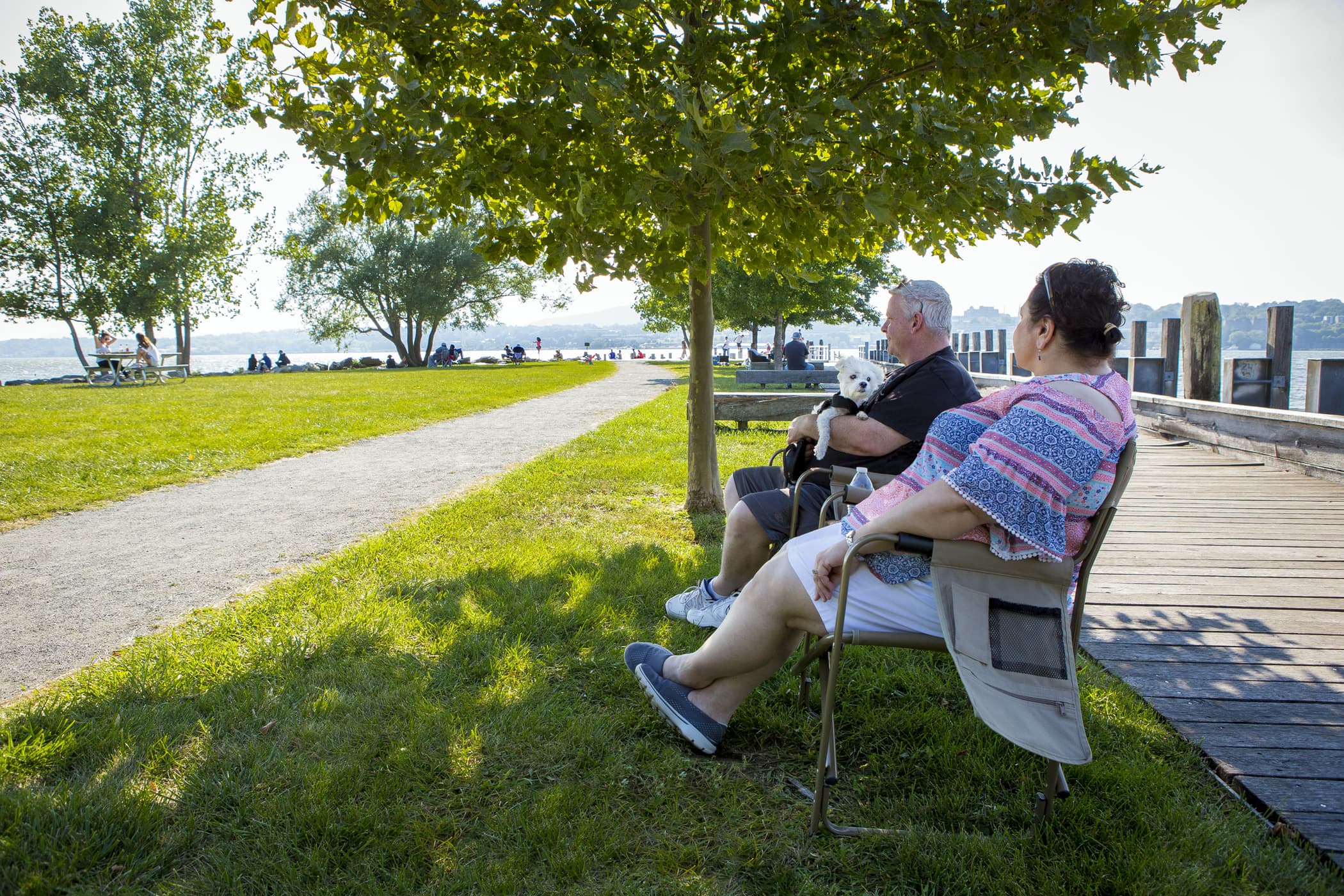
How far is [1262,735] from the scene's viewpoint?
301cm

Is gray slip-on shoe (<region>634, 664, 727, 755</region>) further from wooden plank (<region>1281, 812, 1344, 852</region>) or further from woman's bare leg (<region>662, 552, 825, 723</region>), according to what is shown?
wooden plank (<region>1281, 812, 1344, 852</region>)

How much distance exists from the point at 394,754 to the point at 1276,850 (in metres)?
2.74

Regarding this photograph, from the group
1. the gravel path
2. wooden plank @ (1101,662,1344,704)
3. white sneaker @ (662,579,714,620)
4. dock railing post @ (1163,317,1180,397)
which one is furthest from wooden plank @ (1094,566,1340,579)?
dock railing post @ (1163,317,1180,397)

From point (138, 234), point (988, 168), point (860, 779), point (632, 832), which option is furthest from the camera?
point (138, 234)

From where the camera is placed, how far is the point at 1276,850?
2.33m

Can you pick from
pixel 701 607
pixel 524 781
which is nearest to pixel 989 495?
pixel 524 781

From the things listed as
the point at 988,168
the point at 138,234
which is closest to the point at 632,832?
the point at 988,168

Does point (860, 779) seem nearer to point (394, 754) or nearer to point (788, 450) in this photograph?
point (394, 754)

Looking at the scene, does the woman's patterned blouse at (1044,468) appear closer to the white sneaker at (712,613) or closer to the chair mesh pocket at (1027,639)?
the chair mesh pocket at (1027,639)

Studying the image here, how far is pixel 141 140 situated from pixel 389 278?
16192 millimetres

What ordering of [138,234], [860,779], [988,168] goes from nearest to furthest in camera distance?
[860,779] → [988,168] → [138,234]

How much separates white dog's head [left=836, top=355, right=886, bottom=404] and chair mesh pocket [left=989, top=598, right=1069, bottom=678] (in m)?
1.91

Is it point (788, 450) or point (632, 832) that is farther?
point (788, 450)

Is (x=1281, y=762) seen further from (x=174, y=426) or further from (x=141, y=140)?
(x=141, y=140)
